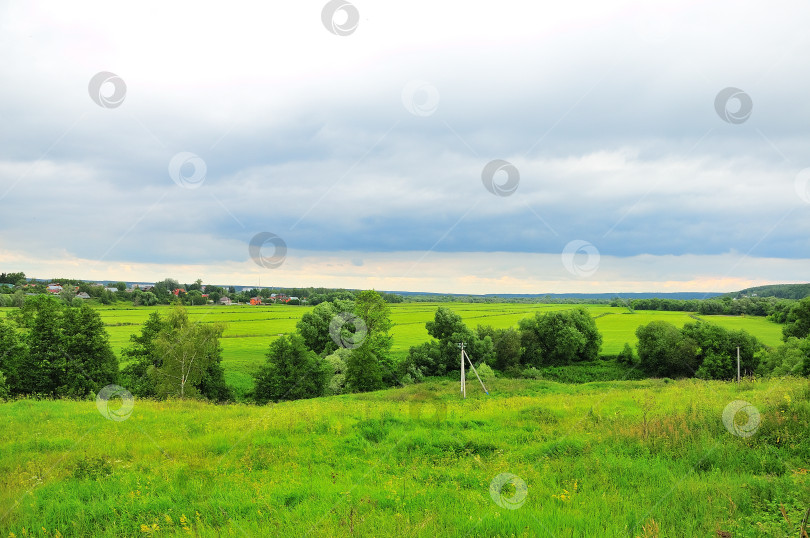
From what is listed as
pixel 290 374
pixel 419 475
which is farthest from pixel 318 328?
pixel 419 475

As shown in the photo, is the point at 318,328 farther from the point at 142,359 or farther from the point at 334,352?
the point at 142,359

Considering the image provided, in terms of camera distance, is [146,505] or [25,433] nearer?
Answer: [146,505]

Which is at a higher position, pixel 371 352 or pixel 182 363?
pixel 182 363

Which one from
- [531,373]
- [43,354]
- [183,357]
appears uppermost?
[183,357]

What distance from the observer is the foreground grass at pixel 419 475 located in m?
5.79

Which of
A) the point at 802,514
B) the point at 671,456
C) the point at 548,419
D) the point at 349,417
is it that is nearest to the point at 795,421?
the point at 671,456

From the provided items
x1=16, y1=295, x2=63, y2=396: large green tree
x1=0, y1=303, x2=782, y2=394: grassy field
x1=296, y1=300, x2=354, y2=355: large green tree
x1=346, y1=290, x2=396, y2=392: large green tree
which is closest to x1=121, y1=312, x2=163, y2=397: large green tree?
x1=0, y1=303, x2=782, y2=394: grassy field

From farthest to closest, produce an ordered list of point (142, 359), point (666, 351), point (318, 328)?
1. point (318, 328)
2. point (666, 351)
3. point (142, 359)

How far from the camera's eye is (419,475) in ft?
26.4

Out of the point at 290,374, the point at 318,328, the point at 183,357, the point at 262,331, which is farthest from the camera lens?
the point at 262,331

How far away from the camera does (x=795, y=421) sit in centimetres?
882

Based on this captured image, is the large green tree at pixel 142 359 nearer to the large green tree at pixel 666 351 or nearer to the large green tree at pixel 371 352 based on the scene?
the large green tree at pixel 371 352

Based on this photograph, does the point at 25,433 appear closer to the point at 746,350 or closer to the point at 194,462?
the point at 194,462

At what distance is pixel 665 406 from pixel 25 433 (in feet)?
63.3
